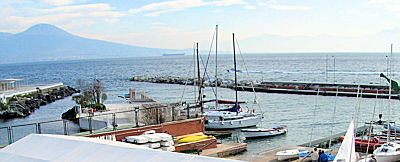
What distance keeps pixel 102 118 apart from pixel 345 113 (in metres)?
29.7

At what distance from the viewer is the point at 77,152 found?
34.4 ft

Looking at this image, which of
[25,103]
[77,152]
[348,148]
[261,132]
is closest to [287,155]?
[348,148]

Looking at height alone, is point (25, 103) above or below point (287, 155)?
above

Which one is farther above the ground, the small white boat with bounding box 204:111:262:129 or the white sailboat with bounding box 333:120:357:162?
the white sailboat with bounding box 333:120:357:162

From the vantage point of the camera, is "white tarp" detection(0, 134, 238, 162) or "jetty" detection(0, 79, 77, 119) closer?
"white tarp" detection(0, 134, 238, 162)

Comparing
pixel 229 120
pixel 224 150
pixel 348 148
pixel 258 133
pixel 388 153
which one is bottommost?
pixel 258 133

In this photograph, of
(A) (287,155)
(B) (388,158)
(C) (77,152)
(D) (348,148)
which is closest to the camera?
(C) (77,152)

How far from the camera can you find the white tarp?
9.41 m

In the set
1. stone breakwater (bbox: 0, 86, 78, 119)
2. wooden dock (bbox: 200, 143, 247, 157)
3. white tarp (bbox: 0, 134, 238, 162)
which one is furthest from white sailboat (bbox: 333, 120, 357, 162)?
stone breakwater (bbox: 0, 86, 78, 119)

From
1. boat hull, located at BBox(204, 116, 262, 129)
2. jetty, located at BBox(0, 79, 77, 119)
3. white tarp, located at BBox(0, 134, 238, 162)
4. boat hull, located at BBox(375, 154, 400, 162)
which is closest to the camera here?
white tarp, located at BBox(0, 134, 238, 162)

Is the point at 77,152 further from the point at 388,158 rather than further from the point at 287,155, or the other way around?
the point at 388,158

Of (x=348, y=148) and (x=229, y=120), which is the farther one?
(x=229, y=120)

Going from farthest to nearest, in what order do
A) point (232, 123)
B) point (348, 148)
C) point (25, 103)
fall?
point (25, 103), point (232, 123), point (348, 148)

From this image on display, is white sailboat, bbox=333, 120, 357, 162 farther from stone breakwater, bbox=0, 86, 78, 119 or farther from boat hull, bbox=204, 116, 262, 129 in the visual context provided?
stone breakwater, bbox=0, 86, 78, 119
